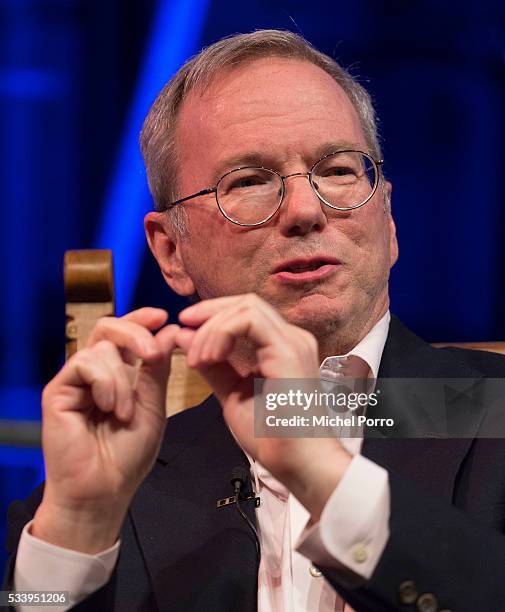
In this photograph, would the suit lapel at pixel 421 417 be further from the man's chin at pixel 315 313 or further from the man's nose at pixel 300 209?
the man's nose at pixel 300 209

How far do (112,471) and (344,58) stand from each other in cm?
Result: 161

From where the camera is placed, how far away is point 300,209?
1558 millimetres

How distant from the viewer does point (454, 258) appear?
7.82 ft

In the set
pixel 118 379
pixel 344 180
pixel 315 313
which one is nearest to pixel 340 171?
pixel 344 180

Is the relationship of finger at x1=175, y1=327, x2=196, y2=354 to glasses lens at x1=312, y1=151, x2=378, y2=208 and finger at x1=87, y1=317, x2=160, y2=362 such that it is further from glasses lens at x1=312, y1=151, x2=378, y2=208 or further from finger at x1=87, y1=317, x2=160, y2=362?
glasses lens at x1=312, y1=151, x2=378, y2=208

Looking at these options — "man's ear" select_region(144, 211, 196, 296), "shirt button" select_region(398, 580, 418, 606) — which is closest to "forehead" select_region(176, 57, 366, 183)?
"man's ear" select_region(144, 211, 196, 296)

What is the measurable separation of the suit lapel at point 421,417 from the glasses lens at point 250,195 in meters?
0.36

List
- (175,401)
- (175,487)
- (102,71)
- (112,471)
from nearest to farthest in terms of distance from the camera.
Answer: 1. (112,471)
2. (175,487)
3. (175,401)
4. (102,71)

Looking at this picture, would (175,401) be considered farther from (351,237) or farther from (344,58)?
(344,58)

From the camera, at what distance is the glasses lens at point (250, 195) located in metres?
1.62

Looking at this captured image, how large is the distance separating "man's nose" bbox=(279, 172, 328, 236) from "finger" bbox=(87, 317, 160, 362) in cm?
45

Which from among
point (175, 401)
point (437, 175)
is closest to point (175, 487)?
point (175, 401)

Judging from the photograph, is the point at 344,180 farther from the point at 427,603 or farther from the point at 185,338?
the point at 427,603

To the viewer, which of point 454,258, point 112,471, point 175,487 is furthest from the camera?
point 454,258
